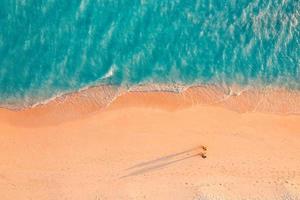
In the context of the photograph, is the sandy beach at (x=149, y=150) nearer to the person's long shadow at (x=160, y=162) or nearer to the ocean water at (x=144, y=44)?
the person's long shadow at (x=160, y=162)

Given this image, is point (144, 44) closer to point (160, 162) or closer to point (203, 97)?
point (203, 97)

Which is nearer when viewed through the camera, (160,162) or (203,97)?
(160,162)

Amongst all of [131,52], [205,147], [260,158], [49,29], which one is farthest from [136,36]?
[260,158]

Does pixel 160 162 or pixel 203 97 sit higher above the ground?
pixel 203 97

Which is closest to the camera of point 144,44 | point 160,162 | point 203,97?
point 160,162

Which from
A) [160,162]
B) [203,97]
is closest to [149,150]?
[160,162]

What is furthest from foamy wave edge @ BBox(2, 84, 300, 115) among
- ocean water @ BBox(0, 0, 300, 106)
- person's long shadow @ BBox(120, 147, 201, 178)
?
person's long shadow @ BBox(120, 147, 201, 178)

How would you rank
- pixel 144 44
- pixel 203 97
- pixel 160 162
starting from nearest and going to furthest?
pixel 160 162 → pixel 203 97 → pixel 144 44
